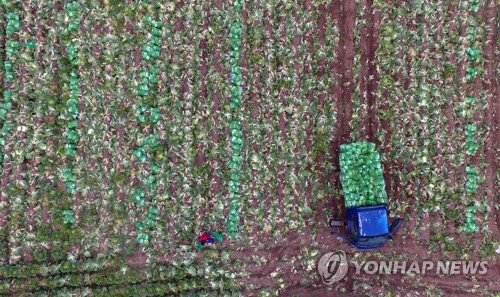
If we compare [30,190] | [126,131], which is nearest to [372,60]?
[126,131]

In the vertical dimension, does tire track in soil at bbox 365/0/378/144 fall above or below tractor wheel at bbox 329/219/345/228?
above

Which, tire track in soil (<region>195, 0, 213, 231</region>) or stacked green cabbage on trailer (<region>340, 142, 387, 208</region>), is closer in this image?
stacked green cabbage on trailer (<region>340, 142, 387, 208</region>)

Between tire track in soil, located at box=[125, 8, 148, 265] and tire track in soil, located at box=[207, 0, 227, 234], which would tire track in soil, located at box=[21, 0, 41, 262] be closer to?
tire track in soil, located at box=[125, 8, 148, 265]

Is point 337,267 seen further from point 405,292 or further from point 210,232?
point 210,232

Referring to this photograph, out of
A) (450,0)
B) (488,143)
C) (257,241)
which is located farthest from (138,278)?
(450,0)

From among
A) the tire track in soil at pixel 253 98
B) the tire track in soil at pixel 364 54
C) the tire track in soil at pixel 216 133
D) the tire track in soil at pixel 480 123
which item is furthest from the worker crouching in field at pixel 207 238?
the tire track in soil at pixel 480 123

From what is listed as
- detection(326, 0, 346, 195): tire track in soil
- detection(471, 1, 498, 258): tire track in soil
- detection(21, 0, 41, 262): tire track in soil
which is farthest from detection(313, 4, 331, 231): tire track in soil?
detection(21, 0, 41, 262): tire track in soil

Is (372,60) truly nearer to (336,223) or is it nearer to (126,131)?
(336,223)
